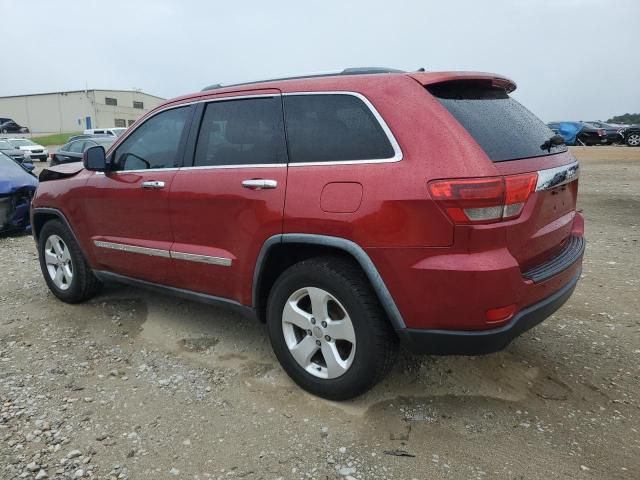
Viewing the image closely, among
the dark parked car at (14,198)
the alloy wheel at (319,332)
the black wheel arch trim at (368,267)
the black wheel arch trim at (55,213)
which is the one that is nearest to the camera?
the black wheel arch trim at (368,267)

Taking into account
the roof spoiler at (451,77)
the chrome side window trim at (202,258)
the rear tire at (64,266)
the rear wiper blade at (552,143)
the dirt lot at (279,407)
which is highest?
the roof spoiler at (451,77)

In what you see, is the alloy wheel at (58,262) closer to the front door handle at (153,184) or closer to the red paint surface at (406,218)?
the front door handle at (153,184)

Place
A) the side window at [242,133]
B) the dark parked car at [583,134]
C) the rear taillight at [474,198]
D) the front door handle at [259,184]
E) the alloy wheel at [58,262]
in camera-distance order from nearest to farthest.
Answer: the rear taillight at [474,198] < the front door handle at [259,184] < the side window at [242,133] < the alloy wheel at [58,262] < the dark parked car at [583,134]

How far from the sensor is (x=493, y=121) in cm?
274

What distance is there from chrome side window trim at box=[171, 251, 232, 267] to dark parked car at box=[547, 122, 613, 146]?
2692cm

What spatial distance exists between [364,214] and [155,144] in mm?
1983

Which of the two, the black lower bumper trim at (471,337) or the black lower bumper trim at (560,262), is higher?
the black lower bumper trim at (560,262)

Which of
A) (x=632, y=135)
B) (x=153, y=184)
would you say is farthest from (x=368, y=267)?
(x=632, y=135)

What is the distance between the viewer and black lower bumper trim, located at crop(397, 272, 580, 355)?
97.4 inches

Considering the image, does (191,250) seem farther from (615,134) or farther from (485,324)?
(615,134)

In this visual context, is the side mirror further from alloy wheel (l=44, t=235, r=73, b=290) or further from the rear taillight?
the rear taillight

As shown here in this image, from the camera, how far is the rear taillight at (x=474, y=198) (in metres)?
2.36

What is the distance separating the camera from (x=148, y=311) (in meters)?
4.49

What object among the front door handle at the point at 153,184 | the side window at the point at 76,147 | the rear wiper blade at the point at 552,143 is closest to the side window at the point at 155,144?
the front door handle at the point at 153,184
